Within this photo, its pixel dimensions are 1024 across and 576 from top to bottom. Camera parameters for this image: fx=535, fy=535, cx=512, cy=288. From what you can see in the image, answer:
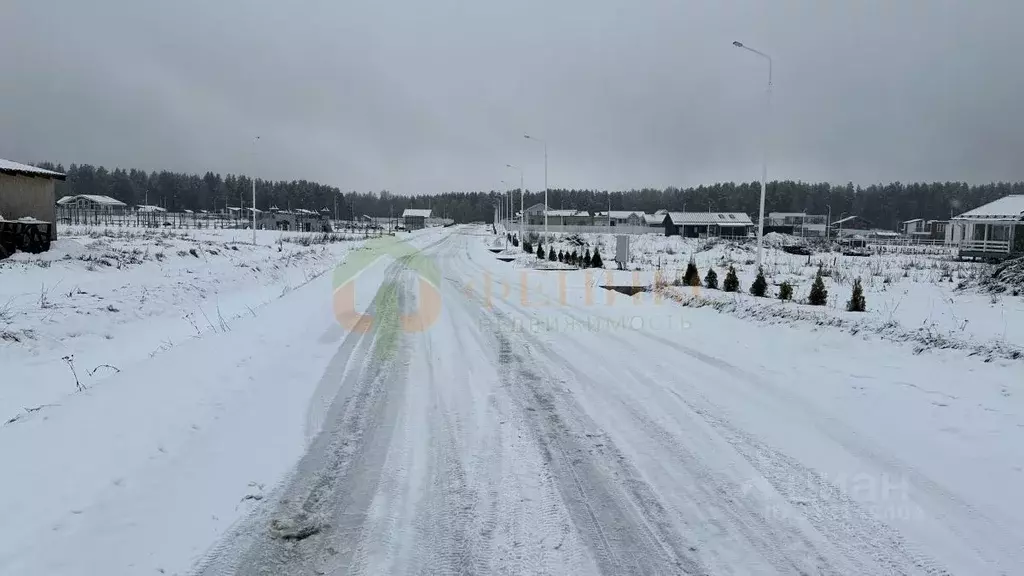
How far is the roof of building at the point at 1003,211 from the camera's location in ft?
120

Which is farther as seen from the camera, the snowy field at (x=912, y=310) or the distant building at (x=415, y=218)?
the distant building at (x=415, y=218)

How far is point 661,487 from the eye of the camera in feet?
14.8

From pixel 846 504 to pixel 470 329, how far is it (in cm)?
814

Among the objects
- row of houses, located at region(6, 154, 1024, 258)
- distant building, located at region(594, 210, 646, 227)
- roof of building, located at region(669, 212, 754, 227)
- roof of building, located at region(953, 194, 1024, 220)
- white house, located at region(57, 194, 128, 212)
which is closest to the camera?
row of houses, located at region(6, 154, 1024, 258)

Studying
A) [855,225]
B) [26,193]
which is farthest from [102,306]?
[855,225]

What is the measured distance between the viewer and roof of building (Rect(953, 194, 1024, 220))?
36.7m

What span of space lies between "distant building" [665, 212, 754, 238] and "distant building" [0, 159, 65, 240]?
88778mm

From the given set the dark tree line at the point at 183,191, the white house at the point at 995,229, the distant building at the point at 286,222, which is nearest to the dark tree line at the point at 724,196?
the dark tree line at the point at 183,191

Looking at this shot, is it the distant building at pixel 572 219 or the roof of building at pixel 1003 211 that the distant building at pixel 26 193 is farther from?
the distant building at pixel 572 219

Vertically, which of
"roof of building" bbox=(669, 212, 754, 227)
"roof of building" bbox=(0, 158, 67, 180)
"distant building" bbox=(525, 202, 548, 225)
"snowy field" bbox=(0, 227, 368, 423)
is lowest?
"snowy field" bbox=(0, 227, 368, 423)

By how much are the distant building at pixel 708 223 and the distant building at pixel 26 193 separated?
88778mm

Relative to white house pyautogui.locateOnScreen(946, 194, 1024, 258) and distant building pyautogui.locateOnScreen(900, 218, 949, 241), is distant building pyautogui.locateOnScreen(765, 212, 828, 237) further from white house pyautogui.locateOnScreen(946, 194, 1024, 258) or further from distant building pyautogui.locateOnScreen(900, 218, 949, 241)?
white house pyautogui.locateOnScreen(946, 194, 1024, 258)

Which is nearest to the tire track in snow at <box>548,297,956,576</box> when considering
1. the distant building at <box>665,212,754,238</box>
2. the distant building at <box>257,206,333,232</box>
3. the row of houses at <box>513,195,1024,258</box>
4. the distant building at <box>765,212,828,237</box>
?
the row of houses at <box>513,195,1024,258</box>

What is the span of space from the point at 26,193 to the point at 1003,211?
2282 inches
